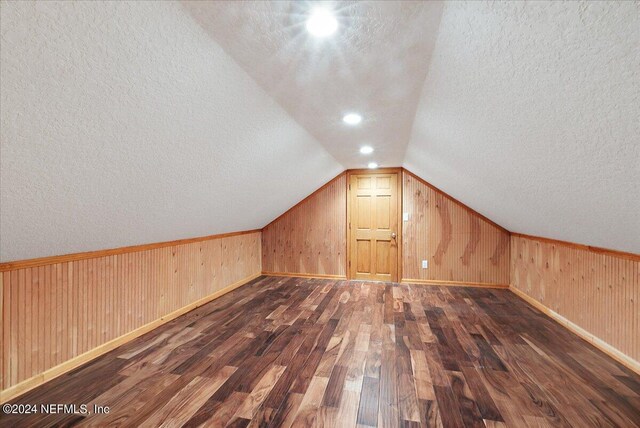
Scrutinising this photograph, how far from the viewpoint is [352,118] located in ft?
7.66

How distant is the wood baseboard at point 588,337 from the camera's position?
6.79 ft

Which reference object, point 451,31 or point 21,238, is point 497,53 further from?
point 21,238

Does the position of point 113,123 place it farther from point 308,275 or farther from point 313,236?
point 308,275

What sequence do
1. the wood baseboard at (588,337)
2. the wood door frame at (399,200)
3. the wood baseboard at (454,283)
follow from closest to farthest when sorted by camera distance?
the wood baseboard at (588,337) → the wood baseboard at (454,283) → the wood door frame at (399,200)

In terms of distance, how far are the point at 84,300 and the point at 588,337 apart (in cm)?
423

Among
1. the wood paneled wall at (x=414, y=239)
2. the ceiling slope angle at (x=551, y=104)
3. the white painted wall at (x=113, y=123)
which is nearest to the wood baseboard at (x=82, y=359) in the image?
the white painted wall at (x=113, y=123)

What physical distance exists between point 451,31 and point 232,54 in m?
1.01

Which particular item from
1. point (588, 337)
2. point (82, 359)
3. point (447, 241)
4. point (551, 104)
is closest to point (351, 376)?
point (551, 104)

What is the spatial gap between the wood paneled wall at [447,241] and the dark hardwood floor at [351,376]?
1187mm

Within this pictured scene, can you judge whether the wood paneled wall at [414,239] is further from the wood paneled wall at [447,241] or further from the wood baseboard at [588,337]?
the wood baseboard at [588,337]

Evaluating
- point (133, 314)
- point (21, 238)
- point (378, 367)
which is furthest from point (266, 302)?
point (21, 238)

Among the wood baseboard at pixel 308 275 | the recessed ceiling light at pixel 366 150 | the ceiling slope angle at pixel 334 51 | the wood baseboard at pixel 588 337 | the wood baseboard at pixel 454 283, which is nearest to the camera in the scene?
the ceiling slope angle at pixel 334 51

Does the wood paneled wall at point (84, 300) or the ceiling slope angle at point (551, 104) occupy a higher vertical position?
the ceiling slope angle at point (551, 104)

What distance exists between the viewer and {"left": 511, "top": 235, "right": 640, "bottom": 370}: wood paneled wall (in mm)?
2105
